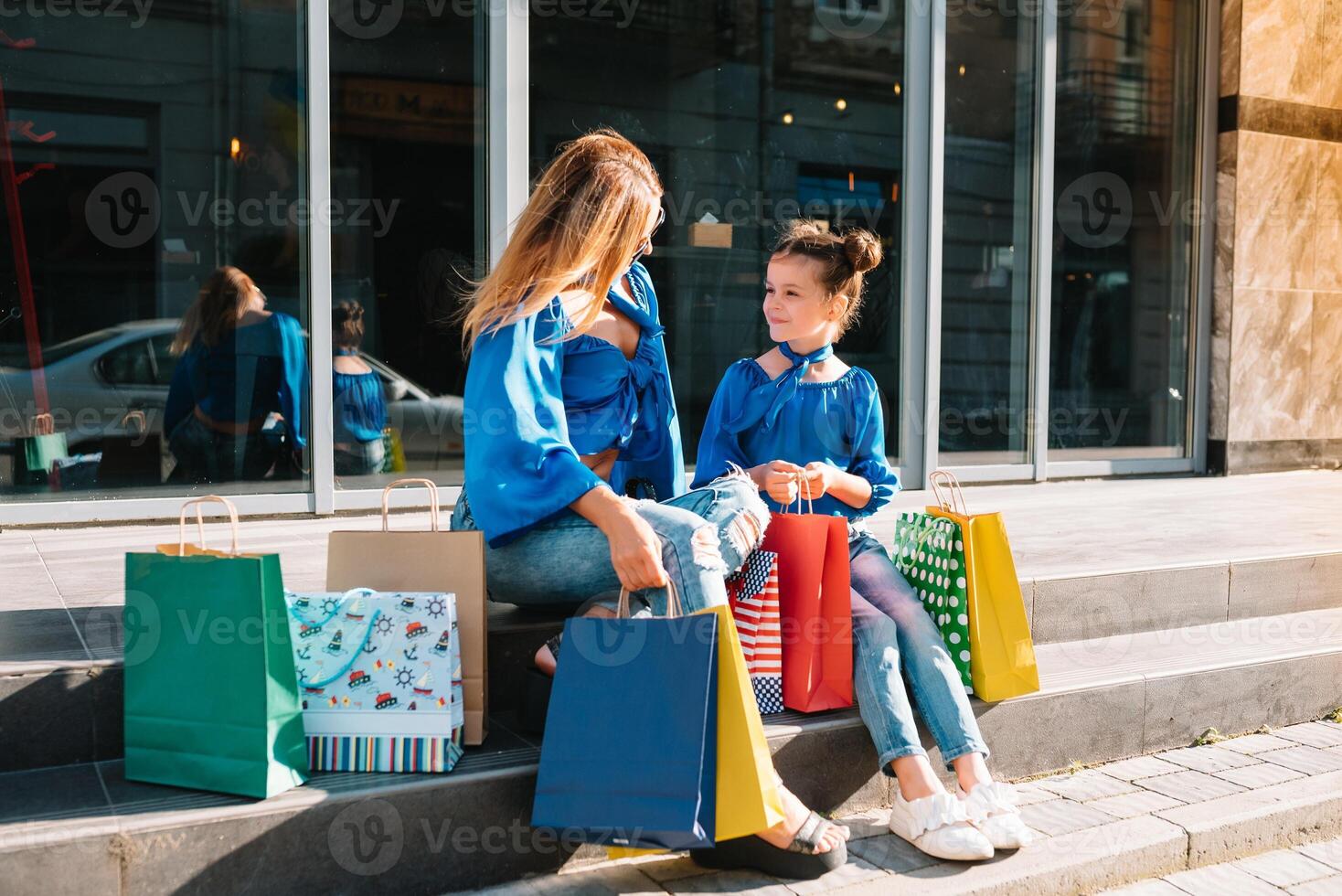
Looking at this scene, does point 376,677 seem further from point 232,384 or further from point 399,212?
point 399,212

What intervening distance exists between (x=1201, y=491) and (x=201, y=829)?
6.36 metres

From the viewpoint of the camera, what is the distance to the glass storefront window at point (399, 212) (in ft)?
19.2

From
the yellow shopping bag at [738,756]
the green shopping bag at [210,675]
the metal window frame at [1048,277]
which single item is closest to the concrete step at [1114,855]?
the yellow shopping bag at [738,756]

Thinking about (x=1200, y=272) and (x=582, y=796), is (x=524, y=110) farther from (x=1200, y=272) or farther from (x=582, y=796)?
(x=1200, y=272)

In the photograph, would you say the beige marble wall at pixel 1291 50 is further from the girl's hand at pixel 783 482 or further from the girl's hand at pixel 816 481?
the girl's hand at pixel 783 482

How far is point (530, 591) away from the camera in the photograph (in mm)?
2783

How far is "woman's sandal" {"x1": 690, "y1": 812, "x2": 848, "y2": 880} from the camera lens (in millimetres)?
2518

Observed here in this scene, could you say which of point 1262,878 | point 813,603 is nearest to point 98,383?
point 813,603

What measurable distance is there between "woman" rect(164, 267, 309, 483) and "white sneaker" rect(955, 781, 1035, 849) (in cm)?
372

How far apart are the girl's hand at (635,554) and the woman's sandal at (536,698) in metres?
0.35

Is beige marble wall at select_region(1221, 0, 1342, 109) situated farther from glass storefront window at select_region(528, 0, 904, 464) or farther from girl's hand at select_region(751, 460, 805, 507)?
girl's hand at select_region(751, 460, 805, 507)

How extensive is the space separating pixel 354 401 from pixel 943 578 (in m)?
3.66

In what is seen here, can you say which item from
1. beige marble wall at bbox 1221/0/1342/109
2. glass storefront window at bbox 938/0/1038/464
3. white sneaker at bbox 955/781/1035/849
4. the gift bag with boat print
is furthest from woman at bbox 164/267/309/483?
beige marble wall at bbox 1221/0/1342/109

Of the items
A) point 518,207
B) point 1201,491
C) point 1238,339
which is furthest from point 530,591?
point 1238,339
